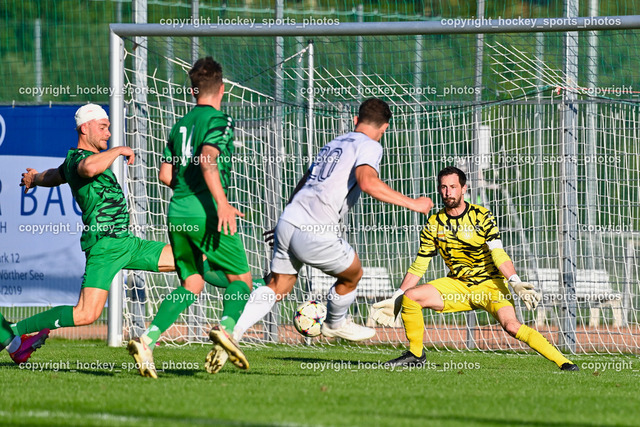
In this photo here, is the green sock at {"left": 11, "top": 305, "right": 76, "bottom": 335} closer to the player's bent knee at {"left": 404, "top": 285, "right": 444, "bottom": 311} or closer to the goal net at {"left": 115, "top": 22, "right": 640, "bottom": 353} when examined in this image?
the player's bent knee at {"left": 404, "top": 285, "right": 444, "bottom": 311}

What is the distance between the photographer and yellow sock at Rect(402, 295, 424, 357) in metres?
8.69

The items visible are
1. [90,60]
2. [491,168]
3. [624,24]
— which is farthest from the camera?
[90,60]

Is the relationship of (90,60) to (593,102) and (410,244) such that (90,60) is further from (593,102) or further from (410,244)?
(593,102)

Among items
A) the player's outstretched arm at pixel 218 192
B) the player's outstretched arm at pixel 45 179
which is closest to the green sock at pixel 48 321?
the player's outstretched arm at pixel 45 179

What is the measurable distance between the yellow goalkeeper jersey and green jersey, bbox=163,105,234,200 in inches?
114

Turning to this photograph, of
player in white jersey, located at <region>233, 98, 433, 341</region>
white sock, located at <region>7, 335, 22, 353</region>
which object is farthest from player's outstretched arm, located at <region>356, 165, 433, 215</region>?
white sock, located at <region>7, 335, 22, 353</region>

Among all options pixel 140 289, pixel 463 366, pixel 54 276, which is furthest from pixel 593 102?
pixel 54 276

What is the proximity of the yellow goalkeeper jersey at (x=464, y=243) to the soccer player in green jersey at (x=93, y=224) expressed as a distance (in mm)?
2824

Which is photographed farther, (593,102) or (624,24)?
(593,102)

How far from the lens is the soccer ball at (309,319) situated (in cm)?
798

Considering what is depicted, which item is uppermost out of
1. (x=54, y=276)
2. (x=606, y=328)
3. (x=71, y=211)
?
(x=71, y=211)

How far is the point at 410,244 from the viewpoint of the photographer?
1230cm

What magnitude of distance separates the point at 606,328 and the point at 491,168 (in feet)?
7.87

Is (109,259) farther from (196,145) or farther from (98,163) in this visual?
(196,145)
